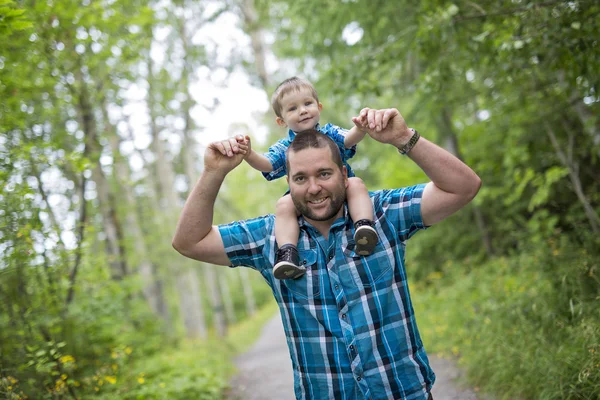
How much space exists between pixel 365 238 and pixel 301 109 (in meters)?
1.38

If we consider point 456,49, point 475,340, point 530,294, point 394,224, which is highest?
point 456,49

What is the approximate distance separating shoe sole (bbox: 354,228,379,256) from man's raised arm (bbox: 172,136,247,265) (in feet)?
2.17

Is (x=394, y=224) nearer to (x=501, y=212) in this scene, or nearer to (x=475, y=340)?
(x=475, y=340)

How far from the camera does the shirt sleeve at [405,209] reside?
2.42 metres

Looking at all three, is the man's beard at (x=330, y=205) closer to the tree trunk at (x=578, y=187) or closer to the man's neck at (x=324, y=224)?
the man's neck at (x=324, y=224)

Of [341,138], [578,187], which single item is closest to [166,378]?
[341,138]

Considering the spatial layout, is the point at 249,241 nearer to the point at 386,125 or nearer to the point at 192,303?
the point at 386,125

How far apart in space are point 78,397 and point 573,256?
500cm

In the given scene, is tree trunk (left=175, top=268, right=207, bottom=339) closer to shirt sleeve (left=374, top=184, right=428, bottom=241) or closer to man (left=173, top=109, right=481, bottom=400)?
man (left=173, top=109, right=481, bottom=400)

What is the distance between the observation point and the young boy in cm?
235

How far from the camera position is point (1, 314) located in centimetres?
469

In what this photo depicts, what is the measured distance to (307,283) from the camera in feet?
7.97

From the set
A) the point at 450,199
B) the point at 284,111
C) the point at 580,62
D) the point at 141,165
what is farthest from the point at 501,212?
the point at 141,165

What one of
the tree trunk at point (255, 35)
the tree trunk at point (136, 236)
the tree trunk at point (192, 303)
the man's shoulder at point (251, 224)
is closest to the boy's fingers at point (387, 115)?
the man's shoulder at point (251, 224)
